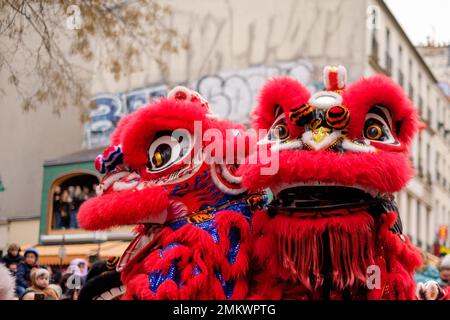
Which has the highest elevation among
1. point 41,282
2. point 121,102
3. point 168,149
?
point 121,102

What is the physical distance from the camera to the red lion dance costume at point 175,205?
8.84ft

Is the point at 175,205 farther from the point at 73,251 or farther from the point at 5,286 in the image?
the point at 73,251

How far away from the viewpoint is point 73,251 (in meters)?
5.51

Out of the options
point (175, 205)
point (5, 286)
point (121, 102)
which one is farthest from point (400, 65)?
point (5, 286)

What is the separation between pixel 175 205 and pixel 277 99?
60 centimetres

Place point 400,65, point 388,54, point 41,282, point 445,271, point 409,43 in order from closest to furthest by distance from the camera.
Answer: point 445,271 < point 41,282 < point 388,54 < point 400,65 < point 409,43

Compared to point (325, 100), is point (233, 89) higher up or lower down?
higher up

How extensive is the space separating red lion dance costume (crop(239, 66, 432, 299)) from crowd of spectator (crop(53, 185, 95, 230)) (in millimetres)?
2447

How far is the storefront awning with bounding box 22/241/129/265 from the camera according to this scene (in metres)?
5.48

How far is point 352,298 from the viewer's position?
2594 millimetres

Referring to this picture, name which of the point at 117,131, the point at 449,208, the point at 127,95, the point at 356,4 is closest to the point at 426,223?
the point at 449,208

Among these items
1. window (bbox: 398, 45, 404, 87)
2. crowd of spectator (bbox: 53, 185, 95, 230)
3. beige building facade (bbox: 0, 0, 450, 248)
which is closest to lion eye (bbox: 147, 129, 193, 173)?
crowd of spectator (bbox: 53, 185, 95, 230)

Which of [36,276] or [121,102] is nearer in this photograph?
[36,276]

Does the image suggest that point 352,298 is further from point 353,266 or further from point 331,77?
point 331,77
